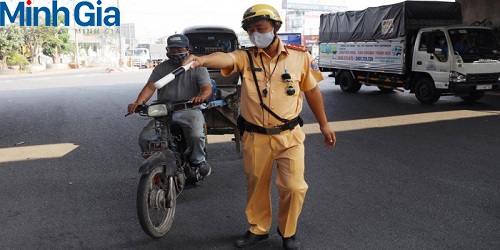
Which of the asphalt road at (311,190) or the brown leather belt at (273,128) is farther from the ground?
the brown leather belt at (273,128)

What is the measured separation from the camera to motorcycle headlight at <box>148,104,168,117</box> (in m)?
3.65

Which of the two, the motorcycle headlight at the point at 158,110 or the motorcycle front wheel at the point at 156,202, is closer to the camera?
the motorcycle front wheel at the point at 156,202

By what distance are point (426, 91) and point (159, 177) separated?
1006 cm

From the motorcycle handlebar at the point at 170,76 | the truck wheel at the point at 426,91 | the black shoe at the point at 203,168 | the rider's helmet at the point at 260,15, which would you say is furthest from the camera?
the truck wheel at the point at 426,91

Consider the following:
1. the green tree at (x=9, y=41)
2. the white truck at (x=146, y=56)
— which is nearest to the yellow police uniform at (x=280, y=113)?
the green tree at (x=9, y=41)

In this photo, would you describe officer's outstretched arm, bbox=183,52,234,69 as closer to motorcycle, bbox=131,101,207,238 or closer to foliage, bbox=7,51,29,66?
motorcycle, bbox=131,101,207,238

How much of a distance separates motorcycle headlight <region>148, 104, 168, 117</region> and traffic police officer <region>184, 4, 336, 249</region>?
0.73 m

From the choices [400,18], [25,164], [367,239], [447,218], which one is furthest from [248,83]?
[400,18]

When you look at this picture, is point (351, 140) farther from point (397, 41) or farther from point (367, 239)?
point (397, 41)

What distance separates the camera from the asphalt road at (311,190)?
3609 millimetres

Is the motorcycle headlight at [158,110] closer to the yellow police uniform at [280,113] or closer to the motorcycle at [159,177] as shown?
the motorcycle at [159,177]

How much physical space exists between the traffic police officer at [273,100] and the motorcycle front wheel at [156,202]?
2.61 ft

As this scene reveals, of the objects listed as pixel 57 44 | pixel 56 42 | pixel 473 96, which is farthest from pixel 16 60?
pixel 473 96

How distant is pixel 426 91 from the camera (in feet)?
39.4
